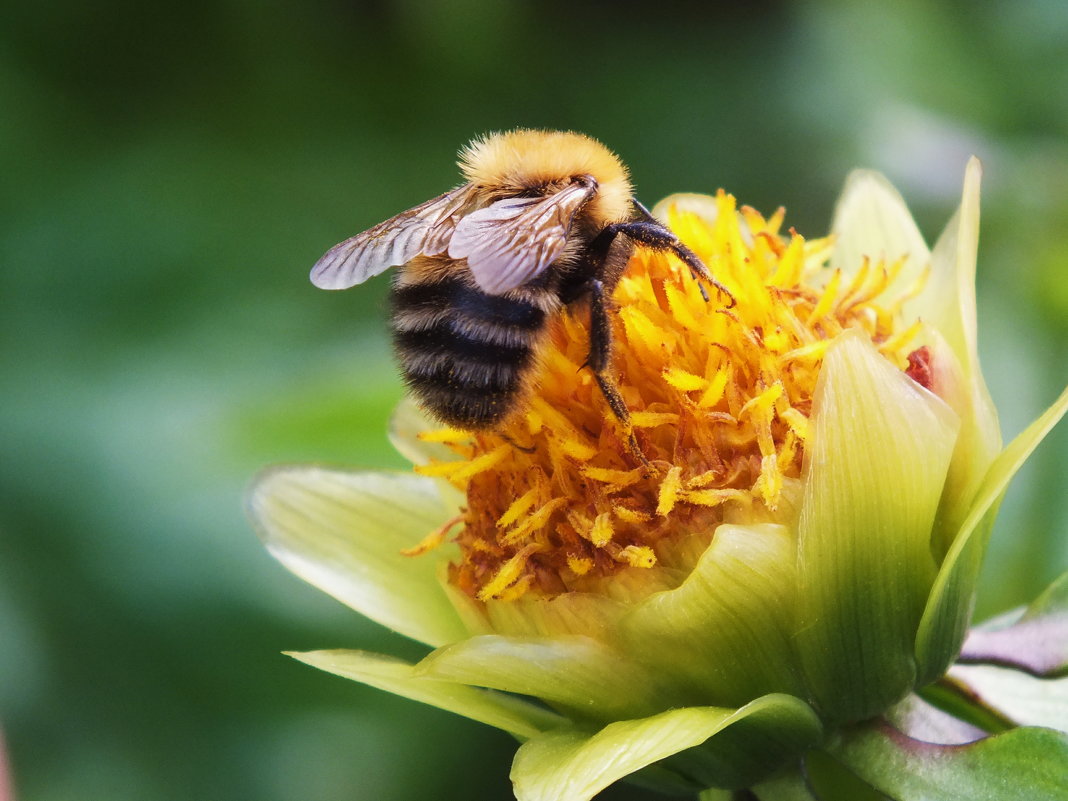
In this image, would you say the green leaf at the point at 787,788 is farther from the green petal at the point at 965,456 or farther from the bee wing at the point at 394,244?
the bee wing at the point at 394,244

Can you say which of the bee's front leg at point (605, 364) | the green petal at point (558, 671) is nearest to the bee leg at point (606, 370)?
the bee's front leg at point (605, 364)

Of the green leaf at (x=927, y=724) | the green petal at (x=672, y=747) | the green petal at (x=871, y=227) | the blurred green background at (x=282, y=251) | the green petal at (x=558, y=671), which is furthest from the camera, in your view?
the blurred green background at (x=282, y=251)

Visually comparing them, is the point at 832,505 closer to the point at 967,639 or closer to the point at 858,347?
the point at 858,347

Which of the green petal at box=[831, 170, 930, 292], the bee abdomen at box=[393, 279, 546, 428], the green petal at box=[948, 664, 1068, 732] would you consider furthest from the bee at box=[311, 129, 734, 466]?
the green petal at box=[948, 664, 1068, 732]

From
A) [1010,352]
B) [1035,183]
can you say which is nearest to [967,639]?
[1010,352]

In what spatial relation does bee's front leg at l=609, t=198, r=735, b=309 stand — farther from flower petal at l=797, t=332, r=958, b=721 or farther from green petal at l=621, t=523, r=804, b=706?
green petal at l=621, t=523, r=804, b=706

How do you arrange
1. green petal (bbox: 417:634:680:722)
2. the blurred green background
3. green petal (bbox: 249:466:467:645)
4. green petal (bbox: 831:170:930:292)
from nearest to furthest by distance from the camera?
green petal (bbox: 417:634:680:722) → green petal (bbox: 249:466:467:645) → green petal (bbox: 831:170:930:292) → the blurred green background

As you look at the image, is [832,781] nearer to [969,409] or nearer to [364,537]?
[969,409]
